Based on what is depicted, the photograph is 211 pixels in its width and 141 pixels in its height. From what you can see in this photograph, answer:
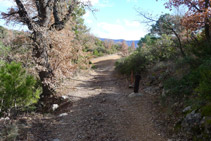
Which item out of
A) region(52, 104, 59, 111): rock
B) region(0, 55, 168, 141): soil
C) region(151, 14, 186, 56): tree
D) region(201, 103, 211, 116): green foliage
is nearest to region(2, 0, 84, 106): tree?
region(52, 104, 59, 111): rock

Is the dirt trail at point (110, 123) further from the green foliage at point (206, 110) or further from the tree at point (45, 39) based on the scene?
the tree at point (45, 39)

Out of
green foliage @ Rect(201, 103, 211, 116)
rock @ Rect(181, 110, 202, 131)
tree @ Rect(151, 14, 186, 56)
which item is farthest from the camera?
tree @ Rect(151, 14, 186, 56)

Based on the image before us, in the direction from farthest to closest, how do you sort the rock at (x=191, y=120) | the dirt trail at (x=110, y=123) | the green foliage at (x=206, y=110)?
the dirt trail at (x=110, y=123), the rock at (x=191, y=120), the green foliage at (x=206, y=110)

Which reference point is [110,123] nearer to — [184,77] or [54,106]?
[184,77]

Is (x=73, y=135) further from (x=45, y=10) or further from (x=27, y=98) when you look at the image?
(x=45, y=10)

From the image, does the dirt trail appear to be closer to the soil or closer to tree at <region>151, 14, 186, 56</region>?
the soil

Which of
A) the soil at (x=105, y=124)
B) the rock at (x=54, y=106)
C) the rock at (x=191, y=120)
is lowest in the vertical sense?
the rock at (x=54, y=106)

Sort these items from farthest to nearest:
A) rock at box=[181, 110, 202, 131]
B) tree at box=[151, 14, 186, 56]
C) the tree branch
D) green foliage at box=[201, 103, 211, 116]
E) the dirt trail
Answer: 1. tree at box=[151, 14, 186, 56]
2. the tree branch
3. the dirt trail
4. rock at box=[181, 110, 202, 131]
5. green foliage at box=[201, 103, 211, 116]

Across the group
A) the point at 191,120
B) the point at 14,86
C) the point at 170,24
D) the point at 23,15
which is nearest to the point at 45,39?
the point at 23,15

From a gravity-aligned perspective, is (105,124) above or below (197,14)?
below

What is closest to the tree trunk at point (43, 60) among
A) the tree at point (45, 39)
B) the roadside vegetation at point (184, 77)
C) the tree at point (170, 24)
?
the tree at point (45, 39)

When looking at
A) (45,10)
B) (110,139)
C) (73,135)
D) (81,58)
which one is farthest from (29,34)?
(110,139)

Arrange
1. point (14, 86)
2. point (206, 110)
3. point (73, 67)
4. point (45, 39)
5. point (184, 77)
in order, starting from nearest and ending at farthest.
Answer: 1. point (206, 110)
2. point (14, 86)
3. point (184, 77)
4. point (45, 39)
5. point (73, 67)

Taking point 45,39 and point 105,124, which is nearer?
point 105,124
